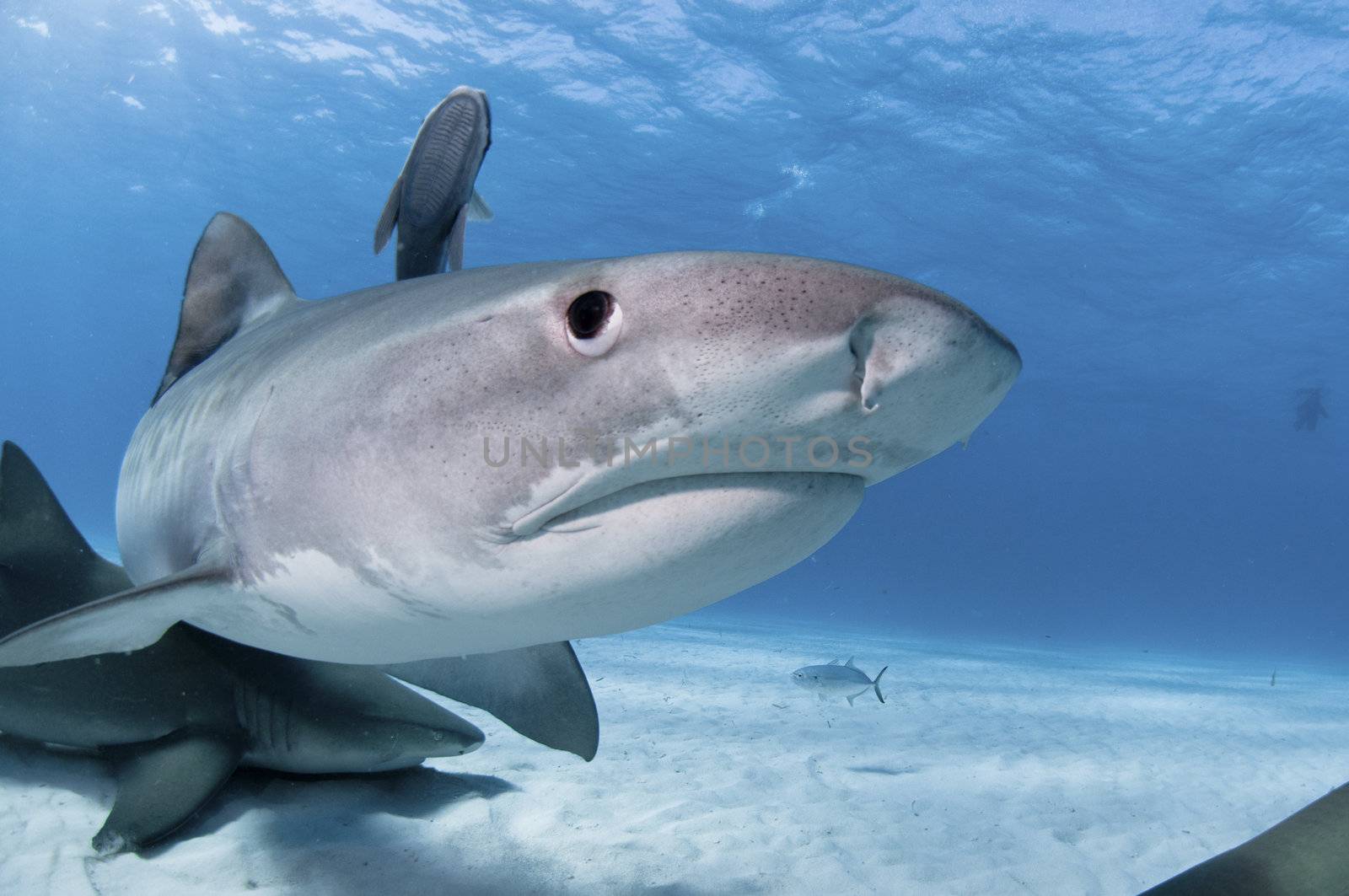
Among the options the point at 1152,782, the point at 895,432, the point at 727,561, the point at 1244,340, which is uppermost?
the point at 1244,340

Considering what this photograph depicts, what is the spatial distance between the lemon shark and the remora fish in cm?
195

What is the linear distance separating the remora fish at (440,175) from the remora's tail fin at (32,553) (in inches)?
75.9

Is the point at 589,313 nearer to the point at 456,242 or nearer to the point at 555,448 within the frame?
the point at 555,448

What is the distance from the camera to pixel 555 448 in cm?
129

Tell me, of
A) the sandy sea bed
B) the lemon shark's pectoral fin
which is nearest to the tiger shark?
the lemon shark's pectoral fin

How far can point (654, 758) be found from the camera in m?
4.65

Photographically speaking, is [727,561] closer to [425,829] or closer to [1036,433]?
[425,829]

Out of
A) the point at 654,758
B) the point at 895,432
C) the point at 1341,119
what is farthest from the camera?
the point at 1341,119

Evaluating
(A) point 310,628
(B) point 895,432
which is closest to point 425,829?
(A) point 310,628

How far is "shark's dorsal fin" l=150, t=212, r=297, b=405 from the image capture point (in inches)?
133

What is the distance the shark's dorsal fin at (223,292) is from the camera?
3387 mm

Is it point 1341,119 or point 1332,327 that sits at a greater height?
point 1341,119

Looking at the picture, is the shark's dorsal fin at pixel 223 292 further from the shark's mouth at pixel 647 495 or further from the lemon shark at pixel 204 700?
the shark's mouth at pixel 647 495

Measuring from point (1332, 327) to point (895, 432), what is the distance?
3868 cm
